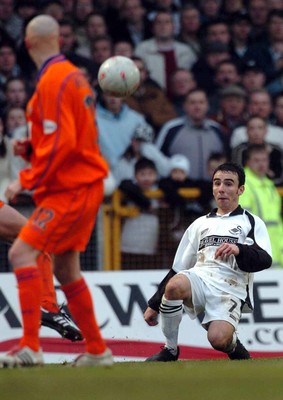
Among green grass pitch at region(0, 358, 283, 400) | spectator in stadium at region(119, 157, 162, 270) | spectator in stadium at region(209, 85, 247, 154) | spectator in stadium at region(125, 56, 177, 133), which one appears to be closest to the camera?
green grass pitch at region(0, 358, 283, 400)

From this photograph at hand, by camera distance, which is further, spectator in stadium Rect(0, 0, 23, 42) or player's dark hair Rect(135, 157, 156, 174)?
spectator in stadium Rect(0, 0, 23, 42)

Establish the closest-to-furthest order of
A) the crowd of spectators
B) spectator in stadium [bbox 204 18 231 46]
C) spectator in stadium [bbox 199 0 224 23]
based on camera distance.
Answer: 1. the crowd of spectators
2. spectator in stadium [bbox 204 18 231 46]
3. spectator in stadium [bbox 199 0 224 23]

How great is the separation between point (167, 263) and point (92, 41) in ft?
10.5

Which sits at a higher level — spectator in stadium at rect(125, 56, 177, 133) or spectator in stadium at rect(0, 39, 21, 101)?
spectator in stadium at rect(0, 39, 21, 101)

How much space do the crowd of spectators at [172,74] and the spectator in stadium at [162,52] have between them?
13 millimetres

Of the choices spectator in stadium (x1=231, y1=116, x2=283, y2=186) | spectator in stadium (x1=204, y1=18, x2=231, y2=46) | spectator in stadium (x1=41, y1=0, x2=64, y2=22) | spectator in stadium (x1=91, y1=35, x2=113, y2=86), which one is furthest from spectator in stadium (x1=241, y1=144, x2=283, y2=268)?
spectator in stadium (x1=41, y1=0, x2=64, y2=22)

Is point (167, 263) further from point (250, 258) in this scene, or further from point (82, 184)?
point (82, 184)

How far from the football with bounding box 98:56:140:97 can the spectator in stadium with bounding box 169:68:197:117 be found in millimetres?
5714

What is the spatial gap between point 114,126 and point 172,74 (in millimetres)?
1579

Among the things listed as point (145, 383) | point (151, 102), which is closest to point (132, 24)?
point (151, 102)

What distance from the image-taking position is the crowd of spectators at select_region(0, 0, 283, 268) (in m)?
13.8

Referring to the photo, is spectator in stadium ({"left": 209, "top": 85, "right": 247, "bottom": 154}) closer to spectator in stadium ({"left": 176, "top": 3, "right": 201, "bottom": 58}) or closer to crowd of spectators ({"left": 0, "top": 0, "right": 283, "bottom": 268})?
crowd of spectators ({"left": 0, "top": 0, "right": 283, "bottom": 268})

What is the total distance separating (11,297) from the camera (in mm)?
11570

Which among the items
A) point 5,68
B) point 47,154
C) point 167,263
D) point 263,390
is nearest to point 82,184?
point 47,154
